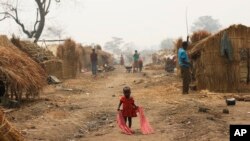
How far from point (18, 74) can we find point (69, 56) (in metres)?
15.6

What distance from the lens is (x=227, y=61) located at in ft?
54.3

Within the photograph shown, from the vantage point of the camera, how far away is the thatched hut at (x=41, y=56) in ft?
69.1

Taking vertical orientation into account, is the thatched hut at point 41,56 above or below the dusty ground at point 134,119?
above

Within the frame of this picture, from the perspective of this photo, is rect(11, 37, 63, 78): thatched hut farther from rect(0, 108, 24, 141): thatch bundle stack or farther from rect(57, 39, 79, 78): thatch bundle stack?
rect(0, 108, 24, 141): thatch bundle stack

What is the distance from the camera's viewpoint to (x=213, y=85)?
54.6ft

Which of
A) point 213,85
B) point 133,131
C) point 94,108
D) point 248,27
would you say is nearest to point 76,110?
point 94,108

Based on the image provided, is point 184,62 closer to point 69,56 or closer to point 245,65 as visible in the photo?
point 245,65

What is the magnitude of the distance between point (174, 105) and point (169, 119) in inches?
86.4

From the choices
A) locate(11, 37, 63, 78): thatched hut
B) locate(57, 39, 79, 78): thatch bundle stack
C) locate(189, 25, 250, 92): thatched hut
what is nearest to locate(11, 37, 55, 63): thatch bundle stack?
locate(11, 37, 63, 78): thatched hut

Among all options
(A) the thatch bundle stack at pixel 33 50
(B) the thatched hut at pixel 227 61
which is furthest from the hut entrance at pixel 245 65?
(A) the thatch bundle stack at pixel 33 50

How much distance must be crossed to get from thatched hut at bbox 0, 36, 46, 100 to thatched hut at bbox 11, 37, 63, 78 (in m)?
5.98

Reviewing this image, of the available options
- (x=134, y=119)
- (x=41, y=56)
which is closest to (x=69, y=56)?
(x=41, y=56)

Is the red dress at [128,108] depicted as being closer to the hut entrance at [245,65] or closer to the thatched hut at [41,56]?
the hut entrance at [245,65]

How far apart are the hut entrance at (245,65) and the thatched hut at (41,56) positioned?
953cm
